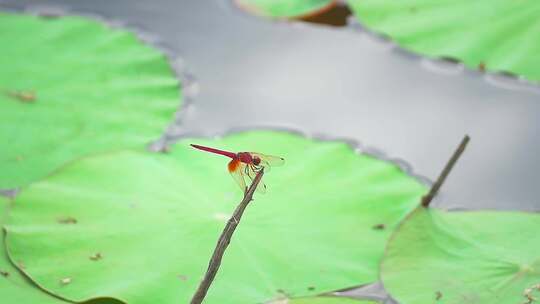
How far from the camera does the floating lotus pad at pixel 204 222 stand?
1.75m

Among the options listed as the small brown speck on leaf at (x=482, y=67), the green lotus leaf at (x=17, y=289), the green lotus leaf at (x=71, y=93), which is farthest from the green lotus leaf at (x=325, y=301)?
the small brown speck on leaf at (x=482, y=67)

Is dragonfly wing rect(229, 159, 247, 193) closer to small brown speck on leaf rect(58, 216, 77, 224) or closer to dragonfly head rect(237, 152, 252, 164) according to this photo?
dragonfly head rect(237, 152, 252, 164)

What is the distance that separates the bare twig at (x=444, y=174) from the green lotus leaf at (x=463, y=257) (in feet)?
0.10

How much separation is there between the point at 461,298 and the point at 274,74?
45.2 inches

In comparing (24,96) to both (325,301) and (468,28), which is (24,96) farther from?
(468,28)

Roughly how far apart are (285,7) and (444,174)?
118 cm

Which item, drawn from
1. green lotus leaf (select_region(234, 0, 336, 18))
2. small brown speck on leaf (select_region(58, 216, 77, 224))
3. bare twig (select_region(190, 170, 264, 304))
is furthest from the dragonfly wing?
green lotus leaf (select_region(234, 0, 336, 18))

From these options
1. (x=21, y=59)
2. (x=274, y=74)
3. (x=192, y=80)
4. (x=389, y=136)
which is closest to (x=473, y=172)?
(x=389, y=136)

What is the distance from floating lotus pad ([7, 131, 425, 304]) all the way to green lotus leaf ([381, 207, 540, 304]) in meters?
0.07

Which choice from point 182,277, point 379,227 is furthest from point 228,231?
point 379,227

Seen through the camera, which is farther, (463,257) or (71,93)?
(71,93)

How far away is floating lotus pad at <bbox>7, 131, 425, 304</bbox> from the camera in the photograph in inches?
68.7

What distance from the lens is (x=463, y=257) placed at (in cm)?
177

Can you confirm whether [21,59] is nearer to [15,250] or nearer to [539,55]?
[15,250]
